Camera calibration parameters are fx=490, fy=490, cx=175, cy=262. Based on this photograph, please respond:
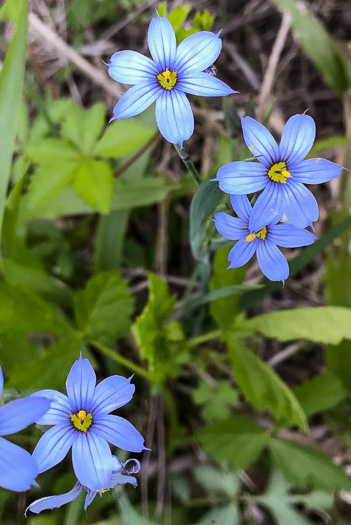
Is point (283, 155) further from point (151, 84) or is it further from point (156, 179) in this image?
point (156, 179)

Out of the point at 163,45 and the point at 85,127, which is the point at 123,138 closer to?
the point at 85,127

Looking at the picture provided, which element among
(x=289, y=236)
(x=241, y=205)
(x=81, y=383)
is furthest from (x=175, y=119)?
(x=81, y=383)

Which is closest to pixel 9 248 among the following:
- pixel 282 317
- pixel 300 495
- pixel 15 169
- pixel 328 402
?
pixel 15 169

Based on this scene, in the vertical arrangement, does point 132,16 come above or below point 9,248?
above

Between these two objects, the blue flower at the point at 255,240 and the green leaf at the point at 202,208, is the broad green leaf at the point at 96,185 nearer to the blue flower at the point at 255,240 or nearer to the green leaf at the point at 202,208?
the green leaf at the point at 202,208

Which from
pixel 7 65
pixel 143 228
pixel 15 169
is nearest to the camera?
pixel 7 65

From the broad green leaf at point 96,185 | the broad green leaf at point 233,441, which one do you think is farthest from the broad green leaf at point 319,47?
the broad green leaf at point 233,441
